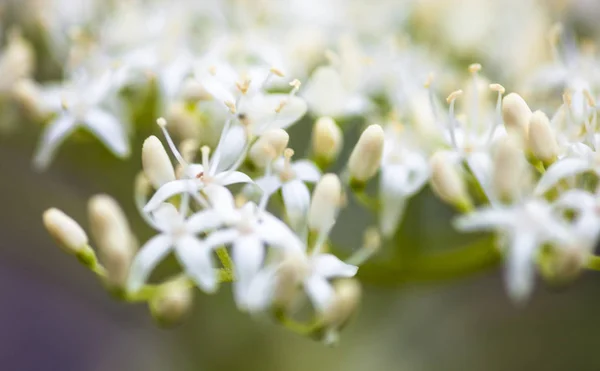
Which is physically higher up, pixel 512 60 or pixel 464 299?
pixel 512 60

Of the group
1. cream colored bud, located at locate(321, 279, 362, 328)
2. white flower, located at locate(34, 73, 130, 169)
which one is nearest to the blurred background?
white flower, located at locate(34, 73, 130, 169)

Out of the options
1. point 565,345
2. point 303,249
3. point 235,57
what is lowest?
point 565,345

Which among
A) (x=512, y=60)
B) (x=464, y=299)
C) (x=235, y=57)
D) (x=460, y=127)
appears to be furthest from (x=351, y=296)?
(x=464, y=299)

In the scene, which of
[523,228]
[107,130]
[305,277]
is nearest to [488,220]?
Result: [523,228]

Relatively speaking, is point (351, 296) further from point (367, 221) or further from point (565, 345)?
point (565, 345)

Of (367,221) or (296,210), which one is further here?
(367,221)

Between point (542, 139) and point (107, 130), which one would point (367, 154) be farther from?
point (107, 130)

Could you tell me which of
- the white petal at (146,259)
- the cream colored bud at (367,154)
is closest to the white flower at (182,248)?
the white petal at (146,259)

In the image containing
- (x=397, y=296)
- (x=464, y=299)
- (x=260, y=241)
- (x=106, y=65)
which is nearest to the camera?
(x=260, y=241)
